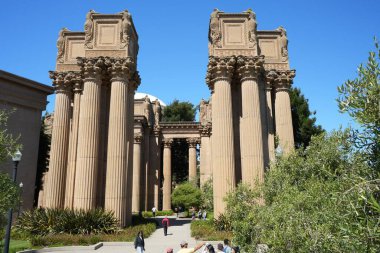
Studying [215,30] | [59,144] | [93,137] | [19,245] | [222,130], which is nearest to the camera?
[19,245]

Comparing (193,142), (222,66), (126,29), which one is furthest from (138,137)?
(222,66)

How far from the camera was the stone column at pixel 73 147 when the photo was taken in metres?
21.9

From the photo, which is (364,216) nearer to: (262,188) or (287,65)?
(262,188)

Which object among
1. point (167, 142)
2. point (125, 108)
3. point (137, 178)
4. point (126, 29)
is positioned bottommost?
point (137, 178)

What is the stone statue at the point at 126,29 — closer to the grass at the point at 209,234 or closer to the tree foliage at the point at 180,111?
the grass at the point at 209,234

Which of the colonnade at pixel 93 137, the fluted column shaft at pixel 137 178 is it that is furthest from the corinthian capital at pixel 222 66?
the fluted column shaft at pixel 137 178

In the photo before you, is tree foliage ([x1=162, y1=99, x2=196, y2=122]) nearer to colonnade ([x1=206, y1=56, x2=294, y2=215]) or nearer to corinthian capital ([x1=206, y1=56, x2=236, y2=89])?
colonnade ([x1=206, y1=56, x2=294, y2=215])

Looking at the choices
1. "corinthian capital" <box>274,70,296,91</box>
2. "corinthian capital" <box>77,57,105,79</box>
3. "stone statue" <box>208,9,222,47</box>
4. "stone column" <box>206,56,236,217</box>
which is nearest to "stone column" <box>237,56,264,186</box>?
"stone column" <box>206,56,236,217</box>

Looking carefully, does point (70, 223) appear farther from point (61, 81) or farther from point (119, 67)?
point (61, 81)

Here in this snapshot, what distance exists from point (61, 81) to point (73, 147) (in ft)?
17.6

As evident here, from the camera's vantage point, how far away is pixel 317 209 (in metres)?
6.34

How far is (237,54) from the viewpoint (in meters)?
21.1

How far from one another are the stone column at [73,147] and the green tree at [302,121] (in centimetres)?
2593

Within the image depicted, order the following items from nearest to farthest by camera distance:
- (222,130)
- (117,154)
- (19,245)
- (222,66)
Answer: (19,245) → (222,130) → (117,154) → (222,66)
